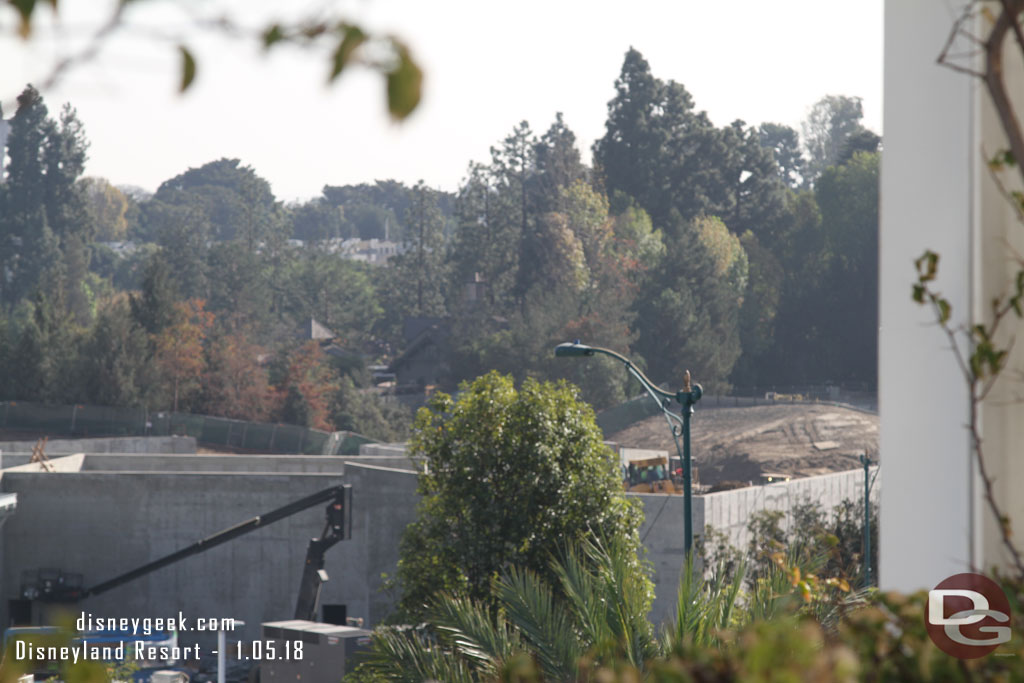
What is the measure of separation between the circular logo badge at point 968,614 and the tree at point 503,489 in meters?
10.9

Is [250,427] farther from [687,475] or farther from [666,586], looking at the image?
[687,475]

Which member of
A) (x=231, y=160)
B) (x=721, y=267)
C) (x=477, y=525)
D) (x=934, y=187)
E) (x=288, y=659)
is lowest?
(x=288, y=659)

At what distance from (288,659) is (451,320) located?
54935 millimetres

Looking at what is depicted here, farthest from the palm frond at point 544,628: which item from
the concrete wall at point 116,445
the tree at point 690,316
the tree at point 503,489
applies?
the tree at point 690,316

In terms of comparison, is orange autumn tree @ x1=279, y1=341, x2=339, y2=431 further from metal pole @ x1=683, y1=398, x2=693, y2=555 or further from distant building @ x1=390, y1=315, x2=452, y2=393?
metal pole @ x1=683, y1=398, x2=693, y2=555

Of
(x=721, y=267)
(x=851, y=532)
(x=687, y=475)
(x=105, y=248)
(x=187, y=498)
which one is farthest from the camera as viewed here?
(x=105, y=248)

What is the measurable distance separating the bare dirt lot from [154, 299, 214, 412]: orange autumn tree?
2229 cm

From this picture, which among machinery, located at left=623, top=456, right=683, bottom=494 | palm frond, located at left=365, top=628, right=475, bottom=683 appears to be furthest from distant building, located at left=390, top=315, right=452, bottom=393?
palm frond, located at left=365, top=628, right=475, bottom=683

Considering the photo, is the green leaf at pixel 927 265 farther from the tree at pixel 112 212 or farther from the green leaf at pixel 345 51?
the tree at pixel 112 212

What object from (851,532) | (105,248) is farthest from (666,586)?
(105,248)

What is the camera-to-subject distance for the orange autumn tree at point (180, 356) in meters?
58.0

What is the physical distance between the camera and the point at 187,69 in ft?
6.70

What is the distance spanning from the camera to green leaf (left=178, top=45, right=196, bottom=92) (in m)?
2.04

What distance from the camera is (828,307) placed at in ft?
238
